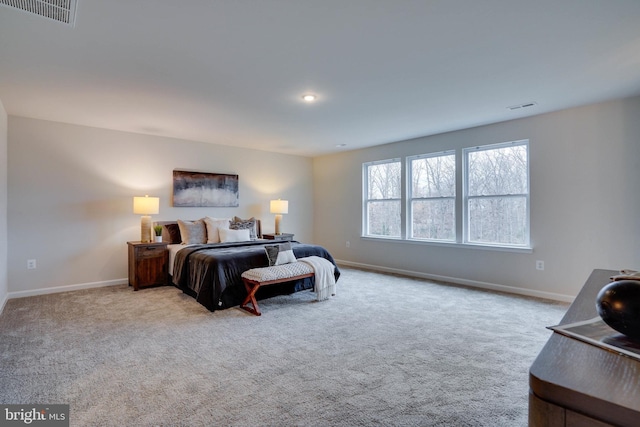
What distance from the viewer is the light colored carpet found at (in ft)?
6.15

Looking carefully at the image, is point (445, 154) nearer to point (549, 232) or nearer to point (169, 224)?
point (549, 232)

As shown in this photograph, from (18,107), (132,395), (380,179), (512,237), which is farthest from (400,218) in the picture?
(18,107)

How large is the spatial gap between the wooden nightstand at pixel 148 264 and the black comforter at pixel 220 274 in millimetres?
414

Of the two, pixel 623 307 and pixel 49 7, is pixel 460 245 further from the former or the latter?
pixel 49 7

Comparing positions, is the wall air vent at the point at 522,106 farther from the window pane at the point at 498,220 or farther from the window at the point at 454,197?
the window pane at the point at 498,220

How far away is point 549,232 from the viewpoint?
422cm

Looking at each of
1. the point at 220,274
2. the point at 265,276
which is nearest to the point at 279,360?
the point at 265,276

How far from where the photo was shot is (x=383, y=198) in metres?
6.16

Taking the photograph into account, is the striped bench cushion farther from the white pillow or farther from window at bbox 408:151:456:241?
window at bbox 408:151:456:241

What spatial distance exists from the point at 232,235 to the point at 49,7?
3611 mm

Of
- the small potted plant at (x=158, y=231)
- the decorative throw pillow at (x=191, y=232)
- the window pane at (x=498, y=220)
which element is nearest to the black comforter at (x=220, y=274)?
the decorative throw pillow at (x=191, y=232)

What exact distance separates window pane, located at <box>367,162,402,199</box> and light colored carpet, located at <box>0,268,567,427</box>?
2.42 metres

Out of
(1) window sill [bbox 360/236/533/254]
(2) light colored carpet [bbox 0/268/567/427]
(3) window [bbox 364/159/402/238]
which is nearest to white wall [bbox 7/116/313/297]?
(2) light colored carpet [bbox 0/268/567/427]

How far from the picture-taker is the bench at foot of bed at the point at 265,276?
3.59m
